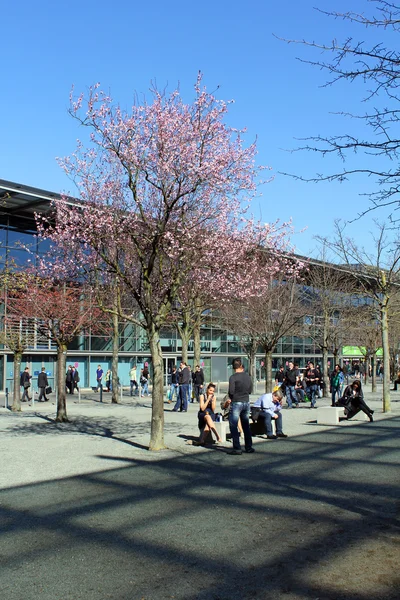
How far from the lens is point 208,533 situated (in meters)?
6.27

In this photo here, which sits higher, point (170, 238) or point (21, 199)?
point (21, 199)

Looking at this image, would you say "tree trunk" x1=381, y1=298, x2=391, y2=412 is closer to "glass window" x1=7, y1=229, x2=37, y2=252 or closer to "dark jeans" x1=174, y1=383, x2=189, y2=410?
"dark jeans" x1=174, y1=383, x2=189, y2=410

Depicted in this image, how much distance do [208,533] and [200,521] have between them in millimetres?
526

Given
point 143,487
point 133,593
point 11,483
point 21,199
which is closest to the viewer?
point 133,593

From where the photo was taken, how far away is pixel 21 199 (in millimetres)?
32219

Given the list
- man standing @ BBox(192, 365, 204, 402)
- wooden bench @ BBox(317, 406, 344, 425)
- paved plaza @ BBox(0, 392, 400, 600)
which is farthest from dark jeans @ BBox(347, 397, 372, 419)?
man standing @ BBox(192, 365, 204, 402)

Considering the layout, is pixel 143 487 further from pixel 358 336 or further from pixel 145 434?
pixel 358 336

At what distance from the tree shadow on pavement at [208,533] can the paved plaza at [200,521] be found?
0.6 inches

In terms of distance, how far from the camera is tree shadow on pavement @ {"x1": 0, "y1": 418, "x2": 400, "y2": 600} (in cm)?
481

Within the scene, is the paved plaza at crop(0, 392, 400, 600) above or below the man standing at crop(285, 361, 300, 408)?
below

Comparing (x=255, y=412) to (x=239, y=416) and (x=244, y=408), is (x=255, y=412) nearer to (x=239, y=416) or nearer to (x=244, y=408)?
(x=239, y=416)

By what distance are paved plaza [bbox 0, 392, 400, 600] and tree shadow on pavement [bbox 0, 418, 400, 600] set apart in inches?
0.6

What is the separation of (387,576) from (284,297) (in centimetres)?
2134

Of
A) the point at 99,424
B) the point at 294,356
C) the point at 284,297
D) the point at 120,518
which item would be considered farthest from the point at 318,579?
the point at 294,356
